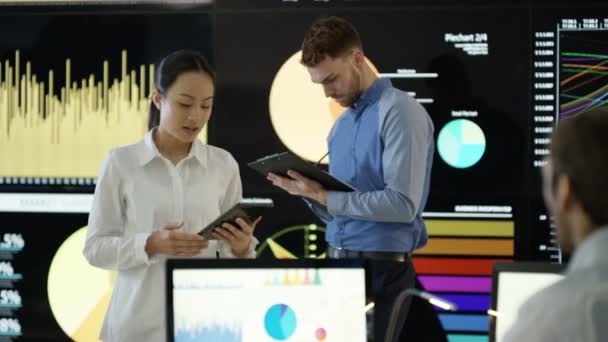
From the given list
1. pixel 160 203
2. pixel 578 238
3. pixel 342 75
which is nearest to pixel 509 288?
pixel 578 238

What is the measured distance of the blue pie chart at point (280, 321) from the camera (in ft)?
7.20

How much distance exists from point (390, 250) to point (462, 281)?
1416 mm

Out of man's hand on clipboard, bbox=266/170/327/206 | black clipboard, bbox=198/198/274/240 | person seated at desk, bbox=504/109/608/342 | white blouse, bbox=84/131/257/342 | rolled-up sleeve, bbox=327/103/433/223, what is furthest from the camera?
man's hand on clipboard, bbox=266/170/327/206

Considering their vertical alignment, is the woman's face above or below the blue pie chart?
above

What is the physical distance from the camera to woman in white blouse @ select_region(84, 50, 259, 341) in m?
2.75

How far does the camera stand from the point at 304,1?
461 cm

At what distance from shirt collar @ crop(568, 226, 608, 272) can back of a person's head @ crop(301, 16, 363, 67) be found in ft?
7.10

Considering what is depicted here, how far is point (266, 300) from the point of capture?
221cm

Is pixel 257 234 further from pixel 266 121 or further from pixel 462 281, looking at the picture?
pixel 462 281

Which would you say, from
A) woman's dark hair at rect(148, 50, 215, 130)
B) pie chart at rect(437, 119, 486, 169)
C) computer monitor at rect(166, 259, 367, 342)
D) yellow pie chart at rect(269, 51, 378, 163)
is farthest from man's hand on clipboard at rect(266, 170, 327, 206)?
pie chart at rect(437, 119, 486, 169)

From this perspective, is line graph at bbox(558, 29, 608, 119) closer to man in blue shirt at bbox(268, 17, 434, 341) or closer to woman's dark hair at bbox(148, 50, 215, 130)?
man in blue shirt at bbox(268, 17, 434, 341)

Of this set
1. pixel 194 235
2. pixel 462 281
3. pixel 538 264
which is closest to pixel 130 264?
pixel 194 235

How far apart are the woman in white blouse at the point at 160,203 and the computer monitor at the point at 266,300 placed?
1.63 ft

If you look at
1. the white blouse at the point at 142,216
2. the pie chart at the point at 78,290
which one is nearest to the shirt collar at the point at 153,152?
the white blouse at the point at 142,216
